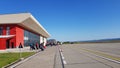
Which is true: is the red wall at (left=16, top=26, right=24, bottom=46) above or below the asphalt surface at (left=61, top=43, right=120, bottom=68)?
above

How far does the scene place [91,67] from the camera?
35.6ft

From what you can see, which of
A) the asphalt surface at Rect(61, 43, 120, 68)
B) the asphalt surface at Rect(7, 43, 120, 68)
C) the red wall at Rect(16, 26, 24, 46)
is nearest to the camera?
the asphalt surface at Rect(61, 43, 120, 68)

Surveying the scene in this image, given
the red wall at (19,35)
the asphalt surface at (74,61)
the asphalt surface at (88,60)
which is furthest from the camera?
the red wall at (19,35)

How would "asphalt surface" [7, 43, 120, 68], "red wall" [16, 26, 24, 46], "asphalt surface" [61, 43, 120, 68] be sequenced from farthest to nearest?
1. "red wall" [16, 26, 24, 46]
2. "asphalt surface" [7, 43, 120, 68]
3. "asphalt surface" [61, 43, 120, 68]

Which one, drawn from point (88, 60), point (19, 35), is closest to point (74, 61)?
point (88, 60)

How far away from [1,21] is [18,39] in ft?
21.0

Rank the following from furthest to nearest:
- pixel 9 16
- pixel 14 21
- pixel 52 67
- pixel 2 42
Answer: pixel 9 16
pixel 14 21
pixel 2 42
pixel 52 67

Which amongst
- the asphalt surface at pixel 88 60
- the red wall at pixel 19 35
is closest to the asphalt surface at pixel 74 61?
the asphalt surface at pixel 88 60

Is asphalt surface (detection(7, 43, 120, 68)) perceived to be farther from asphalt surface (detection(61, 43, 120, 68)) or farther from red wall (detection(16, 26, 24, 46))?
red wall (detection(16, 26, 24, 46))

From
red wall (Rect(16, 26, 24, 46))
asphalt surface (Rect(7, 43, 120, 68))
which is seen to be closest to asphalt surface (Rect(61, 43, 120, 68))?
asphalt surface (Rect(7, 43, 120, 68))

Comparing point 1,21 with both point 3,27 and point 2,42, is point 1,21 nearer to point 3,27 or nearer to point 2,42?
point 3,27

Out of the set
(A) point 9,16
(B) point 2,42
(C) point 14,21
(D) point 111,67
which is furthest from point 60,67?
(A) point 9,16

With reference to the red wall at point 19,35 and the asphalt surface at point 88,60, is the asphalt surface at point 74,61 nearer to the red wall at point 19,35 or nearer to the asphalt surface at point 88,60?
the asphalt surface at point 88,60

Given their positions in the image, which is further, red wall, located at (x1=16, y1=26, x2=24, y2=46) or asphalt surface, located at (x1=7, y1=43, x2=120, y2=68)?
red wall, located at (x1=16, y1=26, x2=24, y2=46)
